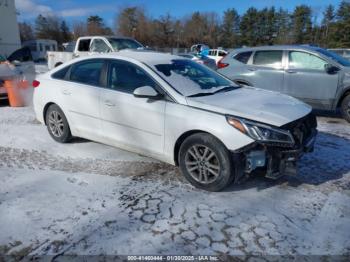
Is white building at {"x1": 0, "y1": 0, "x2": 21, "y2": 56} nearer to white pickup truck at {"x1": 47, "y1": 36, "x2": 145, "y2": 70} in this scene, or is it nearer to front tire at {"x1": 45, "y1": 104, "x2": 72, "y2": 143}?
white pickup truck at {"x1": 47, "y1": 36, "x2": 145, "y2": 70}

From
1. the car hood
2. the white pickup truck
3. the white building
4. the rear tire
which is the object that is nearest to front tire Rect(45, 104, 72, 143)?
the car hood

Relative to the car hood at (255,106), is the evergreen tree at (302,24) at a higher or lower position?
higher

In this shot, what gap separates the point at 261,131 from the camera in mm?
3314

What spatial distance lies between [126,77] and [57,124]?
1763 mm

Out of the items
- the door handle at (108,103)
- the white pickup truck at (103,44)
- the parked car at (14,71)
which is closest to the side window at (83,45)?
the white pickup truck at (103,44)

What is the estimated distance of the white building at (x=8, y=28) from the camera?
26.7 meters

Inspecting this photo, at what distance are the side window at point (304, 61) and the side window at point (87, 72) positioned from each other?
15.9ft

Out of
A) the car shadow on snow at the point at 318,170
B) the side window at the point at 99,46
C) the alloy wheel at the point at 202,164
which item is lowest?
the car shadow on snow at the point at 318,170

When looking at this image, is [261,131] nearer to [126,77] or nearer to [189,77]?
[189,77]

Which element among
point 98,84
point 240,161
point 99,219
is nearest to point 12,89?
point 98,84

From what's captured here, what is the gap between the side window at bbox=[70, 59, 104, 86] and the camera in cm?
459

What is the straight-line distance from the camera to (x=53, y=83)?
517cm

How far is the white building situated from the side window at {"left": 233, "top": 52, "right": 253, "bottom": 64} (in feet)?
80.8

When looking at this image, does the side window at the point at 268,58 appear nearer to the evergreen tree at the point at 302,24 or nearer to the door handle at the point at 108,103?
the door handle at the point at 108,103
